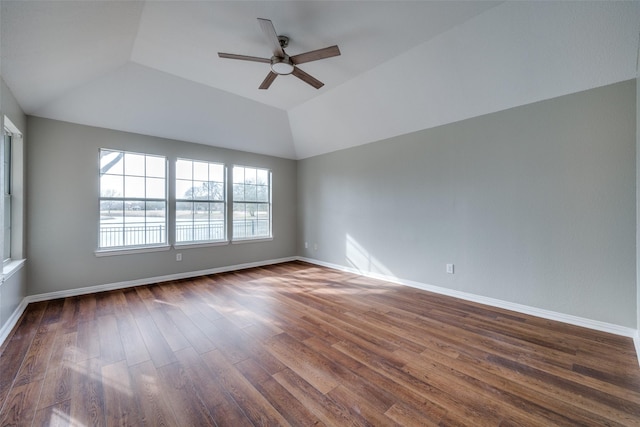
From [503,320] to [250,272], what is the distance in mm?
4095

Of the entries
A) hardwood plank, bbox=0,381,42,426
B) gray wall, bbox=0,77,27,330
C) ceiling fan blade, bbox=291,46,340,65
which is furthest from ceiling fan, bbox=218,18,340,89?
hardwood plank, bbox=0,381,42,426

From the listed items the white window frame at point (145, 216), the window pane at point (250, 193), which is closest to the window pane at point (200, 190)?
the white window frame at point (145, 216)

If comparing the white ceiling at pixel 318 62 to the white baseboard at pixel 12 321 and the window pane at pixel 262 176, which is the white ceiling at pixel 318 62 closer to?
the window pane at pixel 262 176

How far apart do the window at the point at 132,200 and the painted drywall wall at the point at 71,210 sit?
13 centimetres

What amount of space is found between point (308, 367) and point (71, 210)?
405cm

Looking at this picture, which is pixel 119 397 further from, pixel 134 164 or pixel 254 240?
pixel 254 240

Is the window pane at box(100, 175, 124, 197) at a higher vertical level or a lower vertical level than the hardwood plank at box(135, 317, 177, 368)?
higher

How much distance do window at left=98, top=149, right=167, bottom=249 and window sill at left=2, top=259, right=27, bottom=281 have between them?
878 millimetres

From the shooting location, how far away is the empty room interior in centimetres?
182

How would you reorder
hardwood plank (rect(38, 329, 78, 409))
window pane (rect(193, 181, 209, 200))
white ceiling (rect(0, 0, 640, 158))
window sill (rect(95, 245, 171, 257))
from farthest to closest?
1. window pane (rect(193, 181, 209, 200))
2. window sill (rect(95, 245, 171, 257))
3. white ceiling (rect(0, 0, 640, 158))
4. hardwood plank (rect(38, 329, 78, 409))

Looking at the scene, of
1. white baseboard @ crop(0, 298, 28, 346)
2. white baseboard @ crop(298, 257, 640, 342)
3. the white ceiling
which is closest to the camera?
the white ceiling

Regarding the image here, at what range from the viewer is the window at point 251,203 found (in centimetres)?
545

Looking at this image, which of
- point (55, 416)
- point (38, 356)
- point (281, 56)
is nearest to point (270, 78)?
point (281, 56)

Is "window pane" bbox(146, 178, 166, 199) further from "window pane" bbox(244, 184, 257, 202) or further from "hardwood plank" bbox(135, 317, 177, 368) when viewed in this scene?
"hardwood plank" bbox(135, 317, 177, 368)
